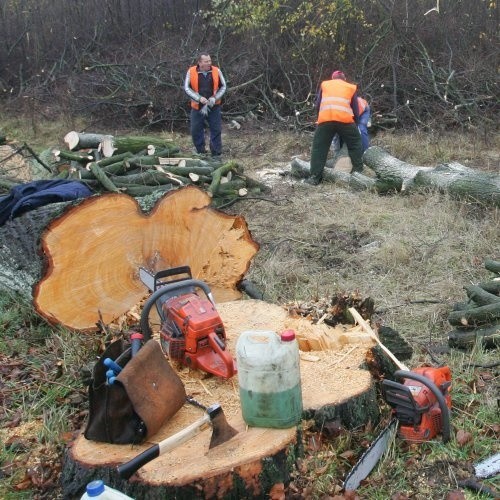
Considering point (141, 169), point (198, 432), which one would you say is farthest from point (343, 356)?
point (141, 169)

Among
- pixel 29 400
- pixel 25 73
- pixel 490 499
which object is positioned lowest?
pixel 25 73

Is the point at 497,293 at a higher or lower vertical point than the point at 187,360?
lower

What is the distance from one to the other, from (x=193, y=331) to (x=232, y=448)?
0.66 metres

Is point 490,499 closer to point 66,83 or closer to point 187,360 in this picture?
point 187,360

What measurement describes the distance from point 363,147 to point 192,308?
273 inches

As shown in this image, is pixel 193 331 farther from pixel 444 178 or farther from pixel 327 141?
pixel 327 141

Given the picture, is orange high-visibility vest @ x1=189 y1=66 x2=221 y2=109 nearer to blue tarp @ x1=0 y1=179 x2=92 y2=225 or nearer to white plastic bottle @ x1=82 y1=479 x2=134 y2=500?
blue tarp @ x1=0 y1=179 x2=92 y2=225

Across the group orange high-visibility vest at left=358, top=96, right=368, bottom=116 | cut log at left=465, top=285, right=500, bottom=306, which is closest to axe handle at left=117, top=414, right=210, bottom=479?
cut log at left=465, top=285, right=500, bottom=306

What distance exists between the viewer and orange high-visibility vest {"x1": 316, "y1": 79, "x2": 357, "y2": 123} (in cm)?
877

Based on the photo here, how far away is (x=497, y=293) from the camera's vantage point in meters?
4.61

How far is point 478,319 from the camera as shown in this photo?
434cm

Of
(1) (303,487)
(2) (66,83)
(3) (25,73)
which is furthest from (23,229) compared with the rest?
(3) (25,73)

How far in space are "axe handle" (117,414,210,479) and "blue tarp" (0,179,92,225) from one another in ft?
9.13

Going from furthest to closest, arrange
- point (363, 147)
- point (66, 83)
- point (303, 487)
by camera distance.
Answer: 1. point (66, 83)
2. point (363, 147)
3. point (303, 487)
